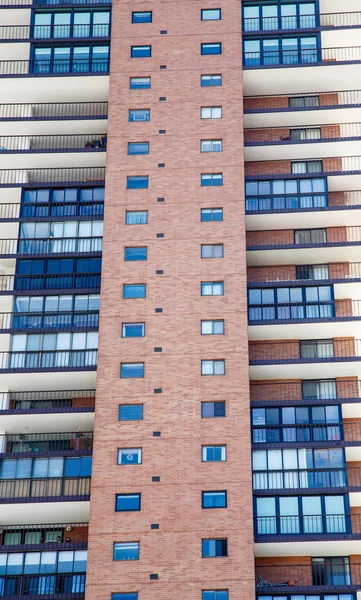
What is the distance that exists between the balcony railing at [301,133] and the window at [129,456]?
65.5 ft

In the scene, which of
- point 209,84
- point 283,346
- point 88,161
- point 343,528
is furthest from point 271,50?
point 343,528

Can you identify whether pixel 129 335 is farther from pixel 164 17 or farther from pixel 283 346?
pixel 164 17

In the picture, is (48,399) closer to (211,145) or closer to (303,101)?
(211,145)

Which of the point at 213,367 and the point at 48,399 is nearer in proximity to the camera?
the point at 213,367

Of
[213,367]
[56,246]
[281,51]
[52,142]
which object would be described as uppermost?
[281,51]

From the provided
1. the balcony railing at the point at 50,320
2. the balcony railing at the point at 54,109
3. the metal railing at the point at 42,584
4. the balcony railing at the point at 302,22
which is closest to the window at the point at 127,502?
the metal railing at the point at 42,584

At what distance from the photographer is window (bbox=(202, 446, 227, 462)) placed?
1879 inches

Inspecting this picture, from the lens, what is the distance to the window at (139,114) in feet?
186

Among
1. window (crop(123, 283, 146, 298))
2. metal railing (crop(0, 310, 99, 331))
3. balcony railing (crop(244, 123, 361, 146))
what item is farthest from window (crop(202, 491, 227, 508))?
balcony railing (crop(244, 123, 361, 146))

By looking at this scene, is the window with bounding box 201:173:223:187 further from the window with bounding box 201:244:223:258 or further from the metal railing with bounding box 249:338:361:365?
the metal railing with bounding box 249:338:361:365

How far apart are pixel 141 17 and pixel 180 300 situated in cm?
1832

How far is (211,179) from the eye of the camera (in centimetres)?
5462

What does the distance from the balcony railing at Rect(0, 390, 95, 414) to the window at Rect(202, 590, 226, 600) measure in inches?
464

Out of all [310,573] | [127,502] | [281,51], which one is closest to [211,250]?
[127,502]
